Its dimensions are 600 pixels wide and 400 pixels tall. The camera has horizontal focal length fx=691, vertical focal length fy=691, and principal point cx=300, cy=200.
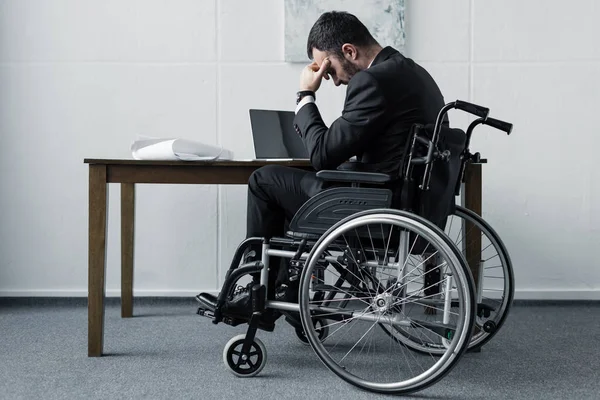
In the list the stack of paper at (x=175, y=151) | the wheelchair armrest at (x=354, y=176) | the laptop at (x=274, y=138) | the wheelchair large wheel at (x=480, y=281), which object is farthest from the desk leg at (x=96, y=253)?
the wheelchair large wheel at (x=480, y=281)

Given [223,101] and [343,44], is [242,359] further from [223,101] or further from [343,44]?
[223,101]

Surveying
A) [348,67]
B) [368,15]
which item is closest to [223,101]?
[368,15]

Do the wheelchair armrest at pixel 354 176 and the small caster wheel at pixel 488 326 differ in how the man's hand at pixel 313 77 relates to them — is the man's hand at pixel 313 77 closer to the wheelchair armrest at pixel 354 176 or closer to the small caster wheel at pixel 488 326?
the wheelchair armrest at pixel 354 176

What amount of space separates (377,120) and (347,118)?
0.09m

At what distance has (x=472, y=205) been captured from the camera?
251 centimetres

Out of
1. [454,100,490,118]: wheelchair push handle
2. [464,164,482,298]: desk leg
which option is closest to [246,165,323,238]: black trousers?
[454,100,490,118]: wheelchair push handle

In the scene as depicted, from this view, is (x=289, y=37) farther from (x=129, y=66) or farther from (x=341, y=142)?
(x=341, y=142)

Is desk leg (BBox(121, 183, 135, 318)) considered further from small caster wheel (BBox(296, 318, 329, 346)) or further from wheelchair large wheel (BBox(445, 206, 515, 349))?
wheelchair large wheel (BBox(445, 206, 515, 349))

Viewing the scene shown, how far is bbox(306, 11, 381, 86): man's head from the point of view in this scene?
223 centimetres

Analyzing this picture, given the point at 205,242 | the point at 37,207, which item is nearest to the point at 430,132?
the point at 205,242

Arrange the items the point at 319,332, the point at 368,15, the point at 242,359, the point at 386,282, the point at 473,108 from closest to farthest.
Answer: the point at 473,108, the point at 386,282, the point at 242,359, the point at 319,332, the point at 368,15

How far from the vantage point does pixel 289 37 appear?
10.8 feet

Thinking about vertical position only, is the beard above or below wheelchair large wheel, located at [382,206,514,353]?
above

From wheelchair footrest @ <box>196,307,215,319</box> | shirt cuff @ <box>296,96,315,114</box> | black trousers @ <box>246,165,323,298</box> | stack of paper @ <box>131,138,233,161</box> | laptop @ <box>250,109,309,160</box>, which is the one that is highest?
shirt cuff @ <box>296,96,315,114</box>
